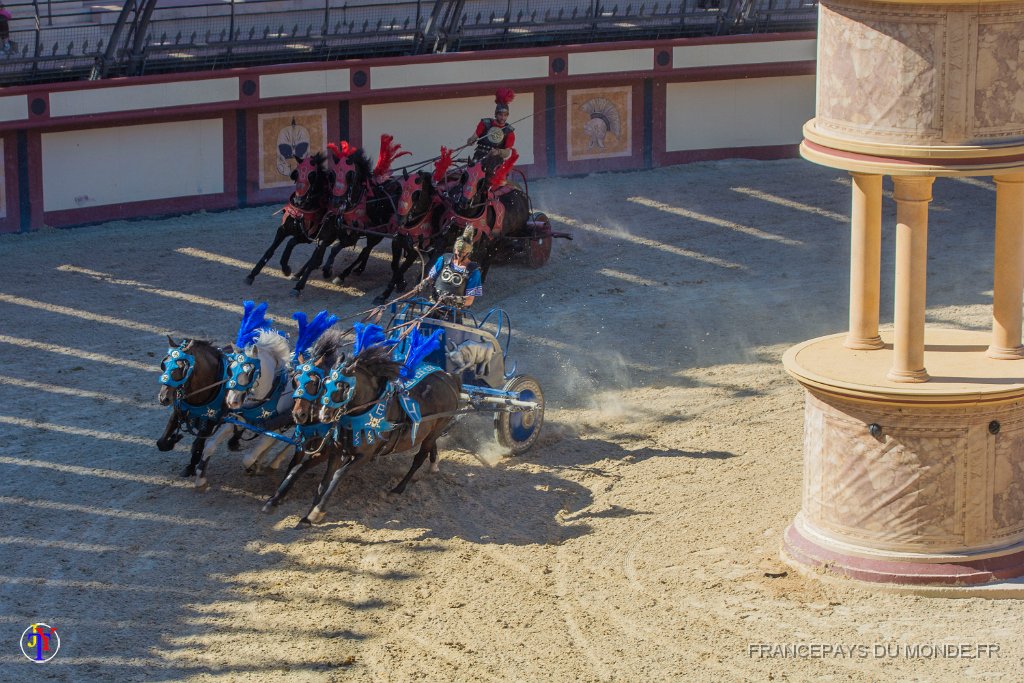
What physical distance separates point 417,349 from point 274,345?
46.2 inches

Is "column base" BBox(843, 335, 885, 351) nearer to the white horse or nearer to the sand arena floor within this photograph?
the sand arena floor

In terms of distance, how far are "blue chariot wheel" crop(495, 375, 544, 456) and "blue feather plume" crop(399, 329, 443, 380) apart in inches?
30.7

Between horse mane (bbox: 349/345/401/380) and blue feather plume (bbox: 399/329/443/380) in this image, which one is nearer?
horse mane (bbox: 349/345/401/380)

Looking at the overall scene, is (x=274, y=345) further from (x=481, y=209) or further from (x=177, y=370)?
(x=481, y=209)

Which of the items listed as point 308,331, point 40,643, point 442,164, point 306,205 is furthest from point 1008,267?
point 306,205

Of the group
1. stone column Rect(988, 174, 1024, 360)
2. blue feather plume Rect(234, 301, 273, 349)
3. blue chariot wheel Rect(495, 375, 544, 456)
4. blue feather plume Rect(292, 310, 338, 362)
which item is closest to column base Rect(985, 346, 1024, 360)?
stone column Rect(988, 174, 1024, 360)

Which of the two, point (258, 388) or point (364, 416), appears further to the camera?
point (258, 388)

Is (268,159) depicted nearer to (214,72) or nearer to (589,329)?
(214,72)

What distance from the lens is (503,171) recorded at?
1814cm

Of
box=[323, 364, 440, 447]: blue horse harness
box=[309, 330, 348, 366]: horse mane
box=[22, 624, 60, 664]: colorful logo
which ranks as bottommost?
box=[22, 624, 60, 664]: colorful logo

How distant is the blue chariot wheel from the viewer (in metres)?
13.7

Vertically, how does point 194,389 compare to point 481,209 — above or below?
below

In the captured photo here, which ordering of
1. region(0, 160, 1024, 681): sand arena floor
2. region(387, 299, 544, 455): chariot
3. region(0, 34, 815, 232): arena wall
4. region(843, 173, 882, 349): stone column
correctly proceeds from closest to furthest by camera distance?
region(0, 160, 1024, 681): sand arena floor
region(843, 173, 882, 349): stone column
region(387, 299, 544, 455): chariot
region(0, 34, 815, 232): arena wall

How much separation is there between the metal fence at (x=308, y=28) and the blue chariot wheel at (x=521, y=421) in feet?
30.9
